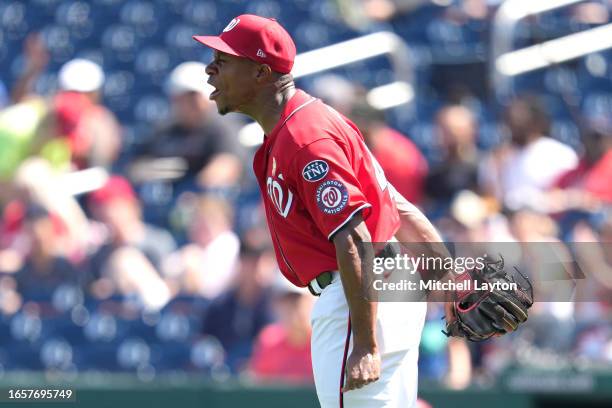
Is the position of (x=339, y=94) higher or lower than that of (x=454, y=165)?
higher

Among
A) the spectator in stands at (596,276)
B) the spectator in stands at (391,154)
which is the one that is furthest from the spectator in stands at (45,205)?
the spectator in stands at (596,276)

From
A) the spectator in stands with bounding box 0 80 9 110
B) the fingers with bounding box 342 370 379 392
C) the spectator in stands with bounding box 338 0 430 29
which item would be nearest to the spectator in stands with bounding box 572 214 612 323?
the fingers with bounding box 342 370 379 392

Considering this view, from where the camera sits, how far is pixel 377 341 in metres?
3.42

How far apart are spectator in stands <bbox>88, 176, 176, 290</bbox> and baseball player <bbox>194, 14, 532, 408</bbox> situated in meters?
3.39

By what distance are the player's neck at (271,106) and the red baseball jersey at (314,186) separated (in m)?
0.04

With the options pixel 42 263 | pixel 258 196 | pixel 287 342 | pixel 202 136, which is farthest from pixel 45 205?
pixel 287 342

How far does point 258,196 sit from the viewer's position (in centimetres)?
753

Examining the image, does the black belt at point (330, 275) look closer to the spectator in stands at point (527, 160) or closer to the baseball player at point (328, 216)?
the baseball player at point (328, 216)

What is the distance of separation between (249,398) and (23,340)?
2.37 meters

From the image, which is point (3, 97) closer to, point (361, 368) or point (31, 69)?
point (31, 69)

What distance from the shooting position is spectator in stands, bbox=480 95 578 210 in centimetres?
668

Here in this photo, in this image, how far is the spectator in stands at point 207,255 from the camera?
6.68 m

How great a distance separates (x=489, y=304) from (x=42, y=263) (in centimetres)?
418

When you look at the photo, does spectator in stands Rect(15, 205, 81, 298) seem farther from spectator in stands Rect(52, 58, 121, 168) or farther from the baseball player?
the baseball player
